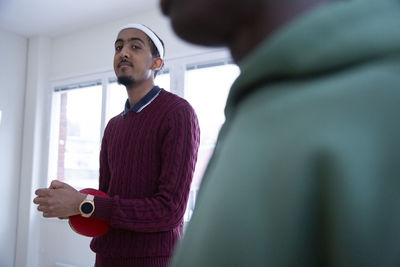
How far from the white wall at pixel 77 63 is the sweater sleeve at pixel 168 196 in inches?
72.7

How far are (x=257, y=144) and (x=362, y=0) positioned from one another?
14cm

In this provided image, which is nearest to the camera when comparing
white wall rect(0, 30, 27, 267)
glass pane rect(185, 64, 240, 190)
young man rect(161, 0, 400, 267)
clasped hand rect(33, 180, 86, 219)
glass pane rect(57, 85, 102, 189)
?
young man rect(161, 0, 400, 267)

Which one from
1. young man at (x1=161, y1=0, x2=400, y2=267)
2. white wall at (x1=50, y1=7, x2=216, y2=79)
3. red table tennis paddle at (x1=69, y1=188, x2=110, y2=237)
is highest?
white wall at (x1=50, y1=7, x2=216, y2=79)

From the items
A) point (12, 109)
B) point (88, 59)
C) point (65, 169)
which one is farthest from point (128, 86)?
point (12, 109)

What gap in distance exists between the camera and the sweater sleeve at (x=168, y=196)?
1024 mm

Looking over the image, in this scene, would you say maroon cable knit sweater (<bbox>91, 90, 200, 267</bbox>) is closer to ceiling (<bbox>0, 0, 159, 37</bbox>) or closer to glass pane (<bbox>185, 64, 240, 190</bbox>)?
glass pane (<bbox>185, 64, 240, 190</bbox>)

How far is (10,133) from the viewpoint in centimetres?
359

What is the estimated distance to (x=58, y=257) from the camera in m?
3.38

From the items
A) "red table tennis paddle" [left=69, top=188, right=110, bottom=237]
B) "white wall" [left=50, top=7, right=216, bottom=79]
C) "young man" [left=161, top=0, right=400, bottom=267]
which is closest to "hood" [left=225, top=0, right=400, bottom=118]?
"young man" [left=161, top=0, right=400, bottom=267]

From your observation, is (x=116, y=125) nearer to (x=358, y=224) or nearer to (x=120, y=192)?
(x=120, y=192)

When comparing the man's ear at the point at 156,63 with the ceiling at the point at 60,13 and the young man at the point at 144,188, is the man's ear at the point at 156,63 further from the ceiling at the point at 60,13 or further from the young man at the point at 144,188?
the ceiling at the point at 60,13

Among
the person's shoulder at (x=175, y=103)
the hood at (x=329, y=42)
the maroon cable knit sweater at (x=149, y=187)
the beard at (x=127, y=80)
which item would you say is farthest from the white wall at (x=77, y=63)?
the hood at (x=329, y=42)

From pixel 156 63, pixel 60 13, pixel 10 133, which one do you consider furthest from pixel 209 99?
pixel 10 133

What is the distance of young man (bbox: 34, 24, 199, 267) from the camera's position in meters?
1.03
